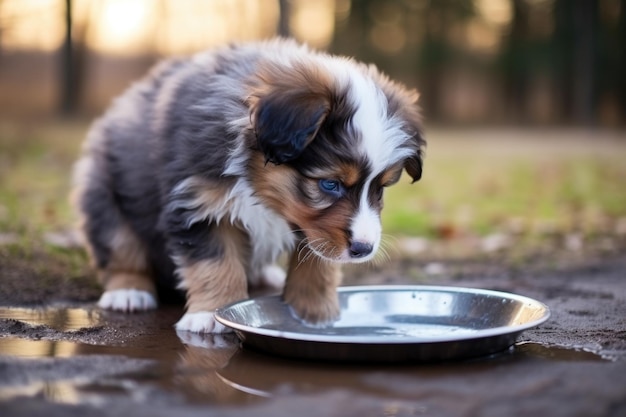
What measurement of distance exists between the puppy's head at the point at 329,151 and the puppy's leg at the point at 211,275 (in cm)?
38

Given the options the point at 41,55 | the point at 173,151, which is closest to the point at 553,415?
the point at 173,151

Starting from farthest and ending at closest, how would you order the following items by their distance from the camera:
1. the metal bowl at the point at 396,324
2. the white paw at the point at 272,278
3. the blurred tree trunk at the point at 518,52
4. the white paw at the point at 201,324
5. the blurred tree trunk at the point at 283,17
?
the blurred tree trunk at the point at 518,52 → the blurred tree trunk at the point at 283,17 → the white paw at the point at 272,278 → the white paw at the point at 201,324 → the metal bowl at the point at 396,324

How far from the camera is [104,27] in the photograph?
55.9ft

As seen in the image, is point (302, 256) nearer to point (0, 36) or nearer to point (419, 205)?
point (419, 205)

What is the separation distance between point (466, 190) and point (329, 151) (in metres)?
6.26

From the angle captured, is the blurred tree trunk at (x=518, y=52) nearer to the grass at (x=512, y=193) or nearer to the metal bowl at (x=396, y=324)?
the grass at (x=512, y=193)

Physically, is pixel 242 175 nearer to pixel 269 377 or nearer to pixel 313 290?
pixel 313 290

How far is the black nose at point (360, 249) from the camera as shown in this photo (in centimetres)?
331

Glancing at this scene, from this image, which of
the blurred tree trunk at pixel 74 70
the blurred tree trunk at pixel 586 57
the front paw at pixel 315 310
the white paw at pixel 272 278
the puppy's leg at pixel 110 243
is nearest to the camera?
the front paw at pixel 315 310

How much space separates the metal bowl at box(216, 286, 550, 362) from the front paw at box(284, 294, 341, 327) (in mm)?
27

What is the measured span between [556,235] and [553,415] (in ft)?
14.7

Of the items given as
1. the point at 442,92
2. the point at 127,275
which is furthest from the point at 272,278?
the point at 442,92

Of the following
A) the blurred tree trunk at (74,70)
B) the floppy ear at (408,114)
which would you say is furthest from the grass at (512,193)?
the blurred tree trunk at (74,70)

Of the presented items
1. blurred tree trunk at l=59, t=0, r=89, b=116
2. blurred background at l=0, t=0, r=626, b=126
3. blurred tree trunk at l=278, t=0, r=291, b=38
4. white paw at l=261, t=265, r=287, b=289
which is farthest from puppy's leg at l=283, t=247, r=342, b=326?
blurred tree trunk at l=59, t=0, r=89, b=116
